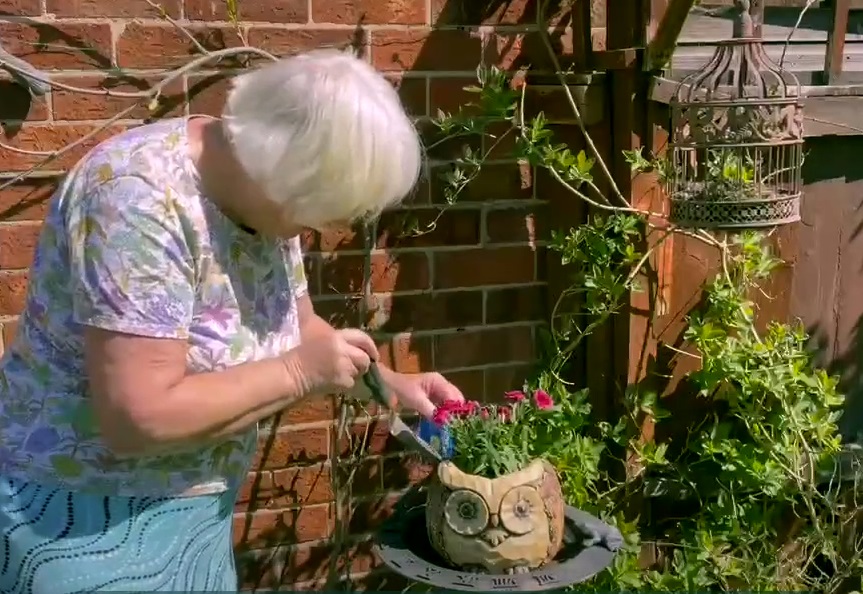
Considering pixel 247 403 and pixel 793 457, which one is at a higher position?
pixel 247 403

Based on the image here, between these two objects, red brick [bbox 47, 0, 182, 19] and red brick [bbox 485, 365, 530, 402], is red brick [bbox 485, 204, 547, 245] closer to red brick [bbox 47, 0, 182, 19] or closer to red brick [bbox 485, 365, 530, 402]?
red brick [bbox 485, 365, 530, 402]

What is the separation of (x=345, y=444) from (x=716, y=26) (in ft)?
4.79

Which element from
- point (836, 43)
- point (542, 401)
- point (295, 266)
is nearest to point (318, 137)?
point (295, 266)

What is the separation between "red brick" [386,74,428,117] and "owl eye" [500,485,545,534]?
1.00 m

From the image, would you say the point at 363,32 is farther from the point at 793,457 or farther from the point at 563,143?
the point at 793,457

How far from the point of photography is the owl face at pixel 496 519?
1.80 metres

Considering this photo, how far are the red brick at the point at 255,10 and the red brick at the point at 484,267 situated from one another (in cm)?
66

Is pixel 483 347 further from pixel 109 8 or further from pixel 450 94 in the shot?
pixel 109 8

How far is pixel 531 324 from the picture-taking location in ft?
8.64

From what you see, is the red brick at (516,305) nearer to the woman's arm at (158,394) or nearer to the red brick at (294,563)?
the red brick at (294,563)

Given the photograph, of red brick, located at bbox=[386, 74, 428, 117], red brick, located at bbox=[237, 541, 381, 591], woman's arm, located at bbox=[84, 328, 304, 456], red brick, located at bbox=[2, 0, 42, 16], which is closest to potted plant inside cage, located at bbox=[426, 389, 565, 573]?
woman's arm, located at bbox=[84, 328, 304, 456]

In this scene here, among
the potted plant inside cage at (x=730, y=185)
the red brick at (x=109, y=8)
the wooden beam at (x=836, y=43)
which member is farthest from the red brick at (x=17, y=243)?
the wooden beam at (x=836, y=43)

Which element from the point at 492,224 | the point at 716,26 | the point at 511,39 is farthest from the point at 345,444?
the point at 716,26

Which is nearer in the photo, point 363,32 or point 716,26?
point 363,32
